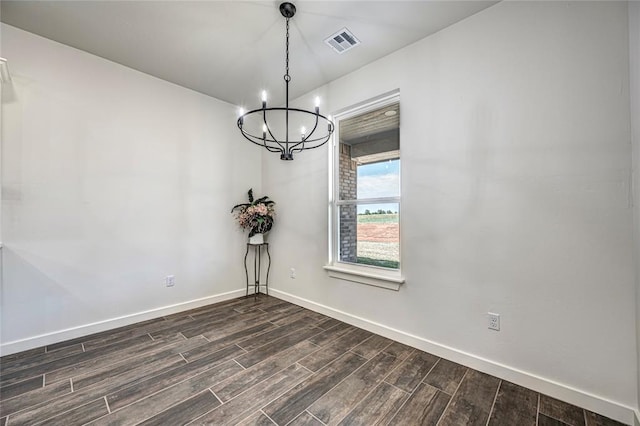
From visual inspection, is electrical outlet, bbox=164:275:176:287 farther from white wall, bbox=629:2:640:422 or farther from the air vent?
white wall, bbox=629:2:640:422

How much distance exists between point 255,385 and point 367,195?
204 cm

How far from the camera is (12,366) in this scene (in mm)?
2053

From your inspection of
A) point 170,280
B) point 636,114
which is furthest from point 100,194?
point 636,114

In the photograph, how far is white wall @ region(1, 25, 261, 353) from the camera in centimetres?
231

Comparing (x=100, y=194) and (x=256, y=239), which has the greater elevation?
(x=100, y=194)

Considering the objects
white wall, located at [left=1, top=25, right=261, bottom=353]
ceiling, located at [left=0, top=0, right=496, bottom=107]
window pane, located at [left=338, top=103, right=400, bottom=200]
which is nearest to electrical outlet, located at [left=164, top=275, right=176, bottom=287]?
white wall, located at [left=1, top=25, right=261, bottom=353]

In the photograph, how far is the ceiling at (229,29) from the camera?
2.05m

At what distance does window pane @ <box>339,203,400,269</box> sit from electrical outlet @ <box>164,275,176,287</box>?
6.87 ft

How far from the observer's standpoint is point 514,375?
187cm

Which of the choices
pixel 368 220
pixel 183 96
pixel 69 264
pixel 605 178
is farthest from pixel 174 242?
pixel 605 178

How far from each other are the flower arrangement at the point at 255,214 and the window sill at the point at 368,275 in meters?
1.16

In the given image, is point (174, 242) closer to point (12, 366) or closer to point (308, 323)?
point (12, 366)

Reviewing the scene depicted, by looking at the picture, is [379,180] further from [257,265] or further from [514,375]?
[257,265]

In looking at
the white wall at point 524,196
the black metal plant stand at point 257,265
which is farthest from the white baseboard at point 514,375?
the black metal plant stand at point 257,265
